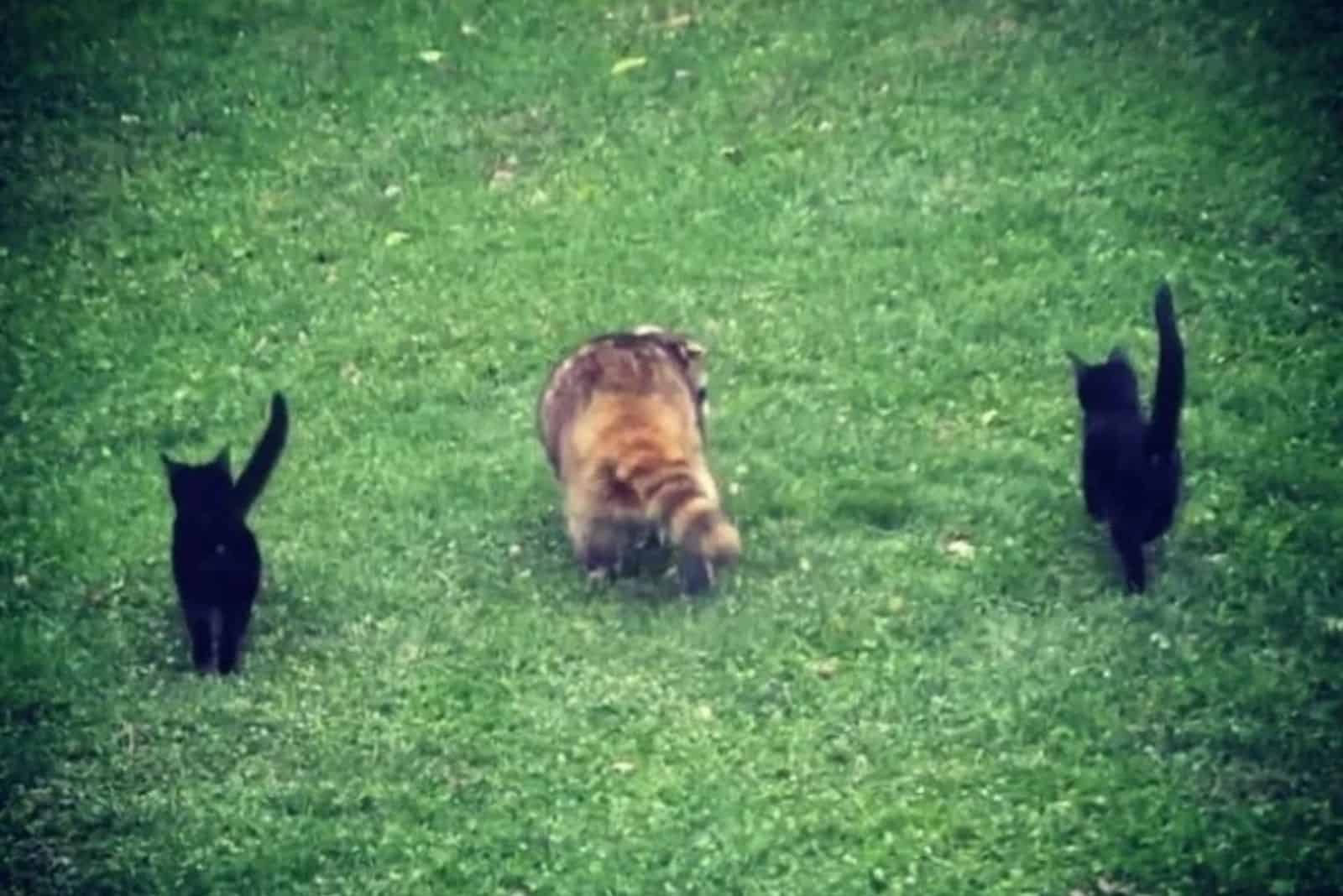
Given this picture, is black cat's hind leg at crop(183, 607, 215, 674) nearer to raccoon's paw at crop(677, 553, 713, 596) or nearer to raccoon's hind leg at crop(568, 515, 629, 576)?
raccoon's hind leg at crop(568, 515, 629, 576)

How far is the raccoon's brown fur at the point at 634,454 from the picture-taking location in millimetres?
8719

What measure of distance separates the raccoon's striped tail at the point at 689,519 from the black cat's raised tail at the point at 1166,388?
4.78 feet

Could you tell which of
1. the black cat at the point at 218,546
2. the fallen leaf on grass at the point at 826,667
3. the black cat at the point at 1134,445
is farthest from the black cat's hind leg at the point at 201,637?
the black cat at the point at 1134,445

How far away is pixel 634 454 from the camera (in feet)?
29.1

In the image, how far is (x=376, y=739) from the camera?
27.1ft

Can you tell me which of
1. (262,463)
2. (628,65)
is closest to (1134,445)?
(262,463)

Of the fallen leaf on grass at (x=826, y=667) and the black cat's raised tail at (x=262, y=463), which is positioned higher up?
the black cat's raised tail at (x=262, y=463)

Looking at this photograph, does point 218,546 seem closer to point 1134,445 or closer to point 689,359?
point 689,359

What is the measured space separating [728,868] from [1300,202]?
5.24 metres

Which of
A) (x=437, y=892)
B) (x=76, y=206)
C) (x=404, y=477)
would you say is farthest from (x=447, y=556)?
Answer: (x=76, y=206)

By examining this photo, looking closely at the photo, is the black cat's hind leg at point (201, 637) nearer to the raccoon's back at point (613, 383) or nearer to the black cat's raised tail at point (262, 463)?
the black cat's raised tail at point (262, 463)

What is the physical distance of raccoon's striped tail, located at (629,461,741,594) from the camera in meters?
8.63

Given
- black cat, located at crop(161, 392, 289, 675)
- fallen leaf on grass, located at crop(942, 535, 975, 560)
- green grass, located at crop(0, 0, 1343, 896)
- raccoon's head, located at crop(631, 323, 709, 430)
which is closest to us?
green grass, located at crop(0, 0, 1343, 896)

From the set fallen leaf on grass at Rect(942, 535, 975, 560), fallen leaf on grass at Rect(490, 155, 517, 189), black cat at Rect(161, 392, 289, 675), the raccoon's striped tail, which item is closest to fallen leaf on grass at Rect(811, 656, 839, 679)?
the raccoon's striped tail
